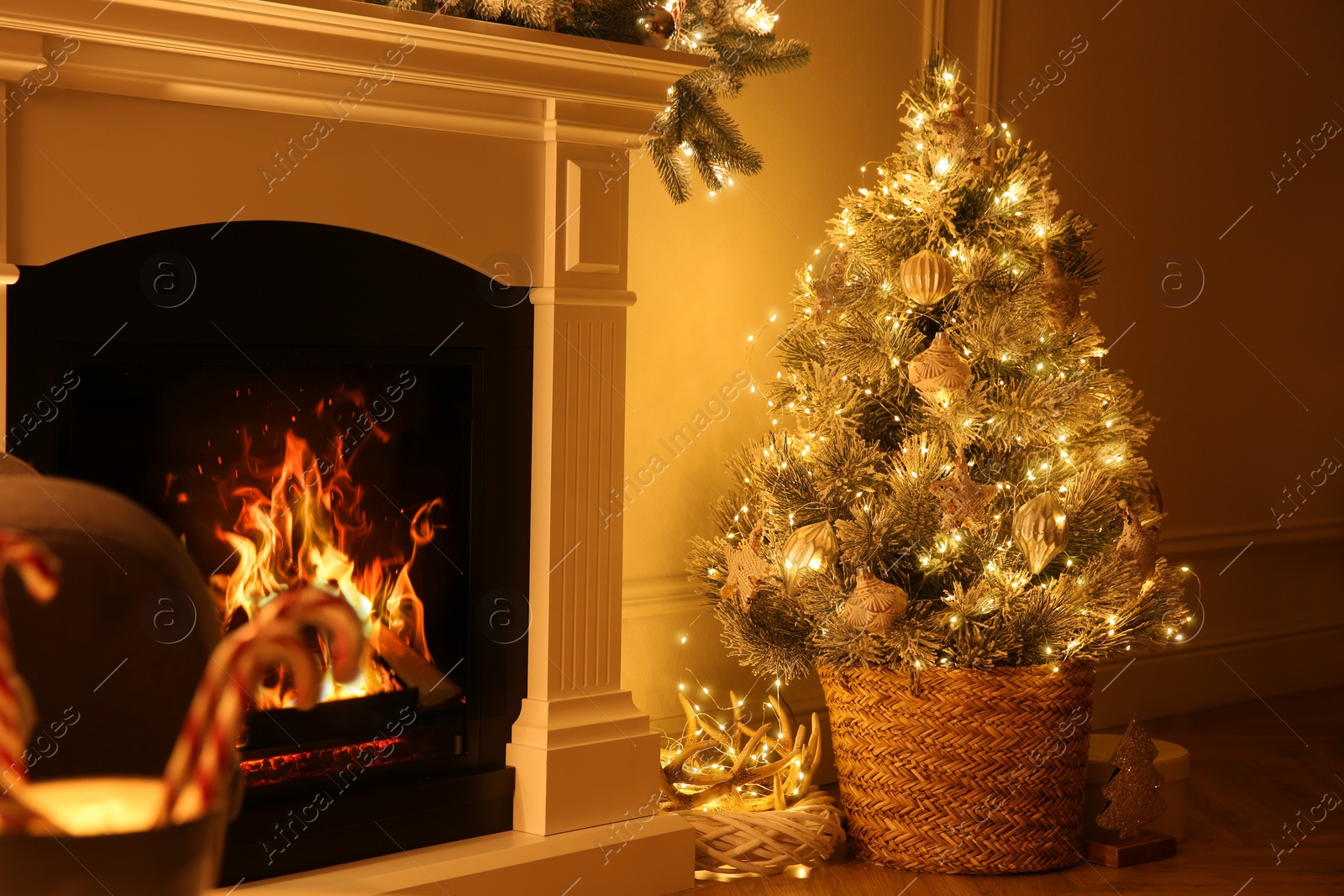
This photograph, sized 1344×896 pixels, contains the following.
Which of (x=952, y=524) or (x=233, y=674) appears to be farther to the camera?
(x=952, y=524)

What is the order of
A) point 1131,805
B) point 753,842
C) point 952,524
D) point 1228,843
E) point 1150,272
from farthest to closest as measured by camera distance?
1. point 1150,272
2. point 1228,843
3. point 1131,805
4. point 753,842
5. point 952,524

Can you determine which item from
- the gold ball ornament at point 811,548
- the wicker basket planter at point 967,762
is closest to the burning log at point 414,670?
the gold ball ornament at point 811,548

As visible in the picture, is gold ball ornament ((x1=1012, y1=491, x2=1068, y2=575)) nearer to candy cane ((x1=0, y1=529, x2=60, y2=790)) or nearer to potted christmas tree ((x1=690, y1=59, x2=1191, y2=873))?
potted christmas tree ((x1=690, y1=59, x2=1191, y2=873))

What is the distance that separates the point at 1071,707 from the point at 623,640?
1070mm

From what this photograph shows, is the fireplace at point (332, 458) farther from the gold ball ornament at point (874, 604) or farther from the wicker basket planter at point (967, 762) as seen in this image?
the wicker basket planter at point (967, 762)

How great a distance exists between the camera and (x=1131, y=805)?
2.89m

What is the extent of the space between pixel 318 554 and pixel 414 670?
0.31 m

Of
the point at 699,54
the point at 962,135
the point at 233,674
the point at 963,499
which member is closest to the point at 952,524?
the point at 963,499

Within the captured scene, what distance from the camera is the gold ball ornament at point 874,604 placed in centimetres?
256

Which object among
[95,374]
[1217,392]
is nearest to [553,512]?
[95,374]

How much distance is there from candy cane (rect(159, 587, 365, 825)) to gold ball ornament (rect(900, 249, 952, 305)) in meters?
2.33

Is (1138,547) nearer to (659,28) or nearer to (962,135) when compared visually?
(962,135)

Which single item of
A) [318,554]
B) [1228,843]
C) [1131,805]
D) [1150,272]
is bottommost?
[1228,843]

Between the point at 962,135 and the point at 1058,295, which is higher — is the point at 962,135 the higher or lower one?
the higher one
